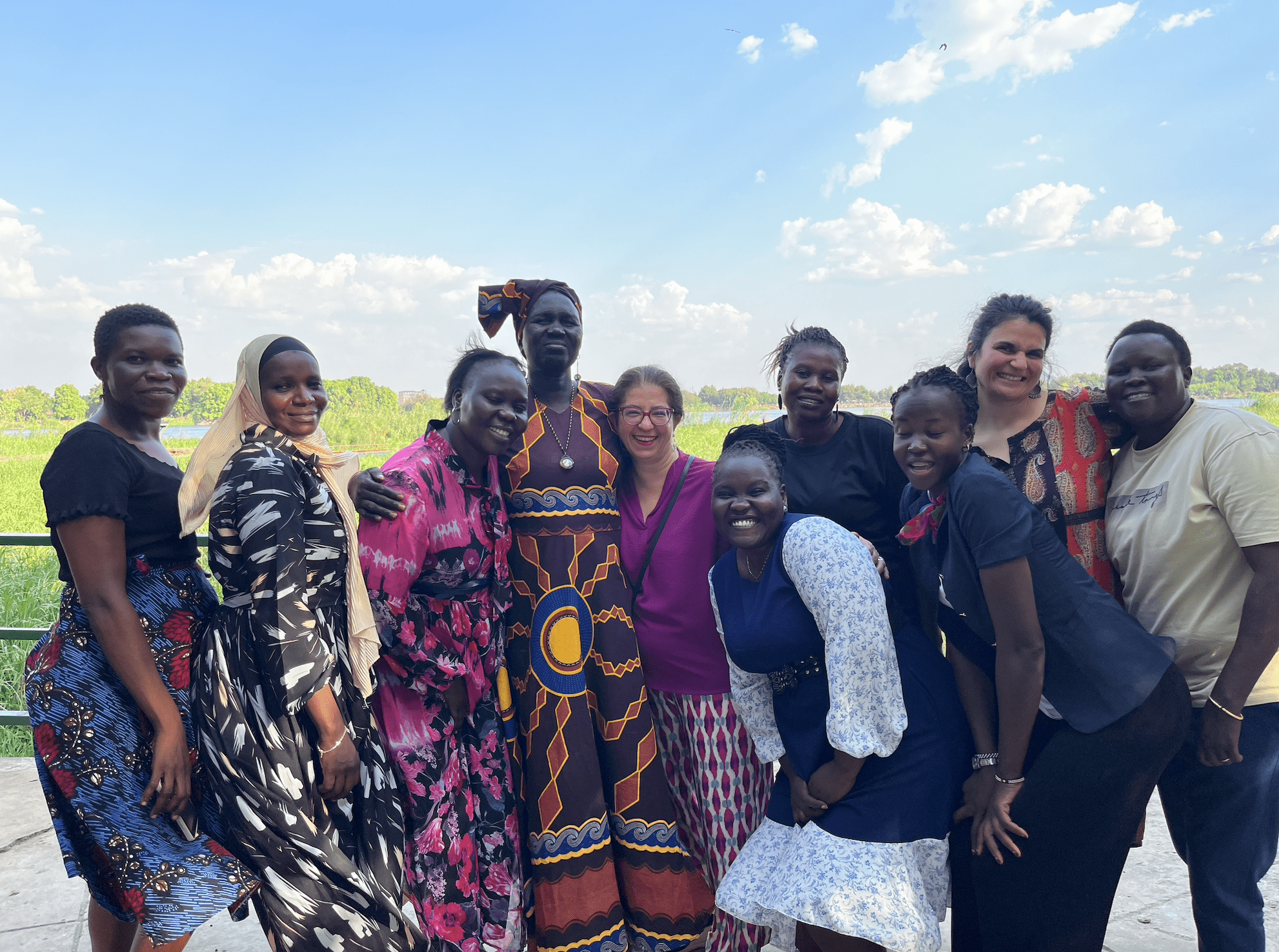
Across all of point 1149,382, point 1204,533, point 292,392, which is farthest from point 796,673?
point 292,392

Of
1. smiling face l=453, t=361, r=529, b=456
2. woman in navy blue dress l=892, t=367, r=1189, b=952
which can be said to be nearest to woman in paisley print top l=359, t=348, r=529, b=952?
smiling face l=453, t=361, r=529, b=456

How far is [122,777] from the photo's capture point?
221cm

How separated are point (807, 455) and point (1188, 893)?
2.28 meters

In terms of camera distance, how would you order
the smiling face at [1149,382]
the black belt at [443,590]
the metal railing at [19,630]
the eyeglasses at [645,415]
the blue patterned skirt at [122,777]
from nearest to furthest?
the blue patterned skirt at [122,777], the smiling face at [1149,382], the black belt at [443,590], the eyeglasses at [645,415], the metal railing at [19,630]

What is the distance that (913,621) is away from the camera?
273 centimetres

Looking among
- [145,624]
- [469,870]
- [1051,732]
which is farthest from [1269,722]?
[145,624]

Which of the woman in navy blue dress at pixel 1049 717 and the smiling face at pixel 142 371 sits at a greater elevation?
the smiling face at pixel 142 371

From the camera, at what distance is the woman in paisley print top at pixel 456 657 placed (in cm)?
260

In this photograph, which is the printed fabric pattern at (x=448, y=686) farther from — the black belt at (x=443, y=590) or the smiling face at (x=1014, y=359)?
the smiling face at (x=1014, y=359)

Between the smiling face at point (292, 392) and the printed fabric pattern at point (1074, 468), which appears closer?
the smiling face at point (292, 392)

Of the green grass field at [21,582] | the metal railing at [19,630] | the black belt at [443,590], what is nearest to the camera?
the black belt at [443,590]

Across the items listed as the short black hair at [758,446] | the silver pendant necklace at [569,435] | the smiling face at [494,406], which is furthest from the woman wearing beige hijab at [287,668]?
the short black hair at [758,446]

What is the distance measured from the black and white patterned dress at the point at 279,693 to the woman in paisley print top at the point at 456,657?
26 cm

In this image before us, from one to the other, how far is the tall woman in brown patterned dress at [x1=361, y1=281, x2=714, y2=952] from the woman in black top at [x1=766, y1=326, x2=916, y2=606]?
2.35 ft
